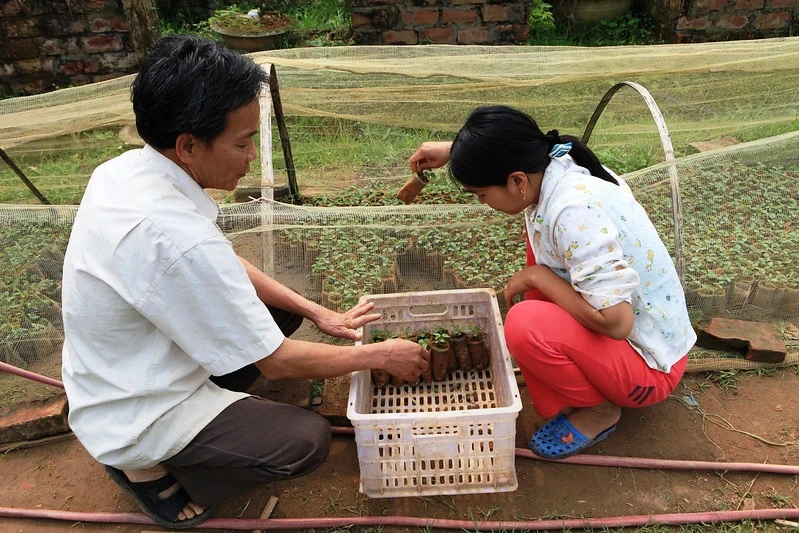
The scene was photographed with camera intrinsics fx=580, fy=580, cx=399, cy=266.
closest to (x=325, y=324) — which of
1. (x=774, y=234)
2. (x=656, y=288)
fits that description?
(x=656, y=288)

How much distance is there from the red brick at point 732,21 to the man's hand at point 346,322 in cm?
508

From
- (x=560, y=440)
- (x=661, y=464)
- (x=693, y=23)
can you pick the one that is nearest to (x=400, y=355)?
(x=560, y=440)

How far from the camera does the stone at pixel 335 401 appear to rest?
8.16 ft

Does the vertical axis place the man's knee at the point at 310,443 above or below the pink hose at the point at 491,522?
above

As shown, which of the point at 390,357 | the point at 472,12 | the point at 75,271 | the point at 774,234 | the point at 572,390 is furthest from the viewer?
the point at 472,12

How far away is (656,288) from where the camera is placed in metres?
2.02

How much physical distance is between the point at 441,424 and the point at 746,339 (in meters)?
1.56

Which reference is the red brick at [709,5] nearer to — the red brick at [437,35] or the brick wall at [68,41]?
the red brick at [437,35]

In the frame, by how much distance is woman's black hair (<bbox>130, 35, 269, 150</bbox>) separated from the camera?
1526mm

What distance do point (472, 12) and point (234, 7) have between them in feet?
9.81

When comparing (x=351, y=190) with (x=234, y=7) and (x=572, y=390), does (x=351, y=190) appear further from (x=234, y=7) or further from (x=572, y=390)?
(x=234, y=7)

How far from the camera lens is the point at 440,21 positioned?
17.1ft

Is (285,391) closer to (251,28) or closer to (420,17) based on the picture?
(420,17)

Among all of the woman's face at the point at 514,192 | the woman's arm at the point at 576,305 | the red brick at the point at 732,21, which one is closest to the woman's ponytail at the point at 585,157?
the woman's face at the point at 514,192
